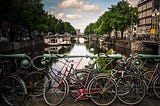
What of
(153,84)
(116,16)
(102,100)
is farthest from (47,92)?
(116,16)

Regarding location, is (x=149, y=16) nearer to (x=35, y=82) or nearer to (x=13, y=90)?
(x=35, y=82)

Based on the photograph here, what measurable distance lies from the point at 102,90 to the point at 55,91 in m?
1.17

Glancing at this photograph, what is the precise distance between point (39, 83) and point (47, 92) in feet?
1.56

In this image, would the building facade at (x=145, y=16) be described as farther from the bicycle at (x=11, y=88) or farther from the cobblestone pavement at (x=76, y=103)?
the bicycle at (x=11, y=88)

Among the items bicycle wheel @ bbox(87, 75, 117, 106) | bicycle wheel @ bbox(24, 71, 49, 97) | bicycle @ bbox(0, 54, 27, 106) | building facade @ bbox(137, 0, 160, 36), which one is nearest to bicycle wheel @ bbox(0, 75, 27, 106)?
bicycle @ bbox(0, 54, 27, 106)

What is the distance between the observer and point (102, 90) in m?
7.11

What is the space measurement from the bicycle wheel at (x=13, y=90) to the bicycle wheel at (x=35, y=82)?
39 cm

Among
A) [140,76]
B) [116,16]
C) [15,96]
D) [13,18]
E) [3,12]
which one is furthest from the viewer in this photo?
[116,16]

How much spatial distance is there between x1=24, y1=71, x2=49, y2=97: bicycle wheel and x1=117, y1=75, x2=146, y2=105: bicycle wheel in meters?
1.85

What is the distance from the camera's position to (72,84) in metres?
7.44

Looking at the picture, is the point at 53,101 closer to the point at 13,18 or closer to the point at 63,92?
the point at 63,92

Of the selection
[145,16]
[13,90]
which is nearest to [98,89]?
[13,90]

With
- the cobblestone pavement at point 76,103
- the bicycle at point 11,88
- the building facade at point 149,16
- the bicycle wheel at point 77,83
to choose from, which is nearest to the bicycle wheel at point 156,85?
the cobblestone pavement at point 76,103

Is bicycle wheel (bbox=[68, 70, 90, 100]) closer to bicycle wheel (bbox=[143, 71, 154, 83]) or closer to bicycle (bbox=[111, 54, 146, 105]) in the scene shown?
bicycle (bbox=[111, 54, 146, 105])
